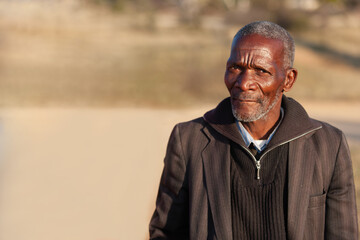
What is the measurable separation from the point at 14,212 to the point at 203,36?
1817 centimetres

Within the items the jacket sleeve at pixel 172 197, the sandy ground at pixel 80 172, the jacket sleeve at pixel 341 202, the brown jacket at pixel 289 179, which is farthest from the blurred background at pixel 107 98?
the jacket sleeve at pixel 341 202

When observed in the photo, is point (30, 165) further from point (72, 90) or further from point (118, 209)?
point (72, 90)

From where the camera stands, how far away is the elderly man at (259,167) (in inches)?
68.3

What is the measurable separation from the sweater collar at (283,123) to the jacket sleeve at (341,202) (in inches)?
5.3

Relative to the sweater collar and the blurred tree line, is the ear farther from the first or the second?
the blurred tree line

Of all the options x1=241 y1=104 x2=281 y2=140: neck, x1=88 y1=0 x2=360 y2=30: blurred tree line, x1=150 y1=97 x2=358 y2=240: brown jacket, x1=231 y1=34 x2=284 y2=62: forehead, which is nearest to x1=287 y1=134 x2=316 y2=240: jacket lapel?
x1=150 y1=97 x2=358 y2=240: brown jacket

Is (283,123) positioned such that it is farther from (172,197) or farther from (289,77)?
(172,197)

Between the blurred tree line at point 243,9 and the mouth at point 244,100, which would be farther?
the blurred tree line at point 243,9

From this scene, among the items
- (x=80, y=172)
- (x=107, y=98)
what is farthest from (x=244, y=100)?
(x=107, y=98)

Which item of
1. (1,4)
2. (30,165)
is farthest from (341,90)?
Answer: (1,4)

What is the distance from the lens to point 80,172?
5.70 metres

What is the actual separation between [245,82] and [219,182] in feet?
1.11

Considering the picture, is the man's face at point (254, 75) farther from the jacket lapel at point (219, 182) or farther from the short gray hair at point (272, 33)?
the jacket lapel at point (219, 182)

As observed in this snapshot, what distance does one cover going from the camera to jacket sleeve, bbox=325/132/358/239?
5.75 feet
